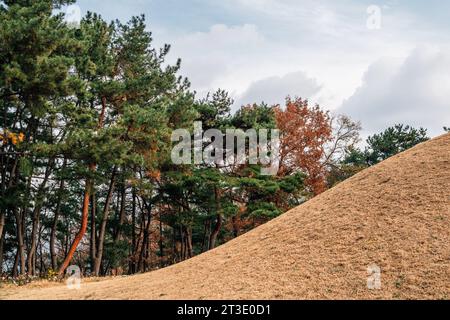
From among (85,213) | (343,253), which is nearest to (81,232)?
(85,213)

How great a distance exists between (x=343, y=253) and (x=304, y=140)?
19.1 meters

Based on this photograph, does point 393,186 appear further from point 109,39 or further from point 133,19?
point 133,19

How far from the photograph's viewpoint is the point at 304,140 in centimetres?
2662

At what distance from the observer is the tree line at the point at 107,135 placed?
1190cm

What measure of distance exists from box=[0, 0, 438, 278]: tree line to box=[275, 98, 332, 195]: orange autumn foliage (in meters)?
0.08

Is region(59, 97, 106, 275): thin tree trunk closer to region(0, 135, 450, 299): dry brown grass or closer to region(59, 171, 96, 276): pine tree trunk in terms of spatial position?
region(59, 171, 96, 276): pine tree trunk

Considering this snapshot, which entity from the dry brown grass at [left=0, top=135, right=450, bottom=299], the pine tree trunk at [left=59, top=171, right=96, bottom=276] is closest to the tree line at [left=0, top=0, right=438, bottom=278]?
the pine tree trunk at [left=59, top=171, right=96, bottom=276]

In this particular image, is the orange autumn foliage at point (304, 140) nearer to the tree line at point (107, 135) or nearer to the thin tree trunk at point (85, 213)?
the tree line at point (107, 135)

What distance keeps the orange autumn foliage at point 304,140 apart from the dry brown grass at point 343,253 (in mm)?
13686

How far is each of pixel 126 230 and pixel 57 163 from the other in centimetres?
1134

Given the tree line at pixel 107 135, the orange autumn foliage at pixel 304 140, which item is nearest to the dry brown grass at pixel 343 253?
the tree line at pixel 107 135

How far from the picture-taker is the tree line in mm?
11898

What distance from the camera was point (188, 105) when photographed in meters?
18.6

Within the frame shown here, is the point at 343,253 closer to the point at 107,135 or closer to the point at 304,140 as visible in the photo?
the point at 107,135
